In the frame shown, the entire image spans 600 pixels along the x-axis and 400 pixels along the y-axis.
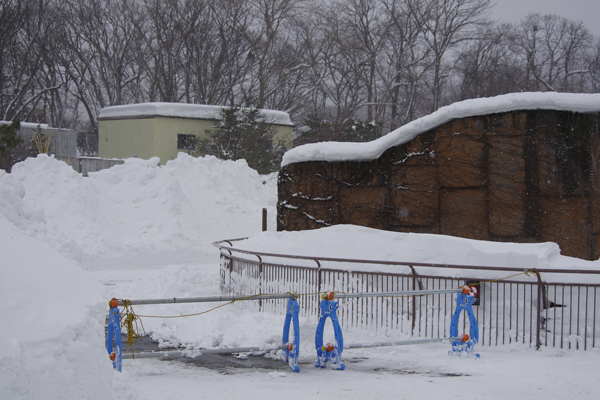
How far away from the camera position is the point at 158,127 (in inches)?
1454

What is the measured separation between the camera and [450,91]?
52812mm

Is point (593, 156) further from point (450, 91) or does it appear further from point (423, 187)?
point (450, 91)

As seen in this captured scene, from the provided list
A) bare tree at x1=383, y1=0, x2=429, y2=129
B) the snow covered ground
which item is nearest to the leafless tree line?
bare tree at x1=383, y1=0, x2=429, y2=129

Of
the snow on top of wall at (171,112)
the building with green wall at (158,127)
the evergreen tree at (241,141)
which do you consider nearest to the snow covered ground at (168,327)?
the evergreen tree at (241,141)

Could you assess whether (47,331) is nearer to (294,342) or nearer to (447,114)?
(294,342)

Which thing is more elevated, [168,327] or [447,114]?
[447,114]

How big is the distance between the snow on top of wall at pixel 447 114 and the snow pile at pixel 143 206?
243 inches

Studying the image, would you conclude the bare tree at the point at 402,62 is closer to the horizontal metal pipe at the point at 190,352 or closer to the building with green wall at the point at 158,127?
the building with green wall at the point at 158,127

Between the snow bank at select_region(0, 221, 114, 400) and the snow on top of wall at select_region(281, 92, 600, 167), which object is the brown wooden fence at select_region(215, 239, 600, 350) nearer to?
the snow on top of wall at select_region(281, 92, 600, 167)

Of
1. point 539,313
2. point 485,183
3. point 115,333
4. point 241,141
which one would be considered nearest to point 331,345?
point 115,333

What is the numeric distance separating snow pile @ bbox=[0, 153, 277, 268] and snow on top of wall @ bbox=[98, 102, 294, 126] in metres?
11.0

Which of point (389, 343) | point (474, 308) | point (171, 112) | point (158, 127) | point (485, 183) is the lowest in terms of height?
point (389, 343)

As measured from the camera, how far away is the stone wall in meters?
12.6

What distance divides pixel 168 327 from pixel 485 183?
7177 mm
